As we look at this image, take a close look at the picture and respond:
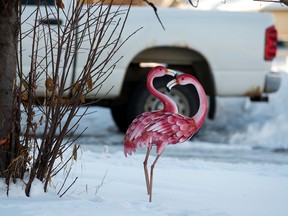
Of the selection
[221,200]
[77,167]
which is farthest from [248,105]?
[221,200]

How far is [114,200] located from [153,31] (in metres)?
4.38

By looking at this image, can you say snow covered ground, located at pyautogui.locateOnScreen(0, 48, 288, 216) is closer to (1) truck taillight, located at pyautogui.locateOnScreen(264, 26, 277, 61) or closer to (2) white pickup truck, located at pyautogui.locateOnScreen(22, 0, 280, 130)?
(2) white pickup truck, located at pyautogui.locateOnScreen(22, 0, 280, 130)

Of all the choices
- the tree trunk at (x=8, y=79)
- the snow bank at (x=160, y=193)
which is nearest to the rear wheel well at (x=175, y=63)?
the snow bank at (x=160, y=193)

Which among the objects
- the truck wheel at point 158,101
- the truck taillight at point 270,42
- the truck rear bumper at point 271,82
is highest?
the truck taillight at point 270,42

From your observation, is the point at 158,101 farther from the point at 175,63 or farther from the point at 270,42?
the point at 270,42

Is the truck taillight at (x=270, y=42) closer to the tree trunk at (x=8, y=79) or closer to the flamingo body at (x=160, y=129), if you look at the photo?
the flamingo body at (x=160, y=129)

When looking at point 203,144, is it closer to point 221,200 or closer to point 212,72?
point 212,72

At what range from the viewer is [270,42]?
8.60m

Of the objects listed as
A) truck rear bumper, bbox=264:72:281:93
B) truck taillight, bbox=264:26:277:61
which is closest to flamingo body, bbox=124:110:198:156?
truck taillight, bbox=264:26:277:61

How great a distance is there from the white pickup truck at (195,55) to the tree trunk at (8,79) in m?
3.90

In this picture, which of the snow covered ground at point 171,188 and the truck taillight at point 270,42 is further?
the truck taillight at point 270,42

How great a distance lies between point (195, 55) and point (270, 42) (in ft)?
2.77

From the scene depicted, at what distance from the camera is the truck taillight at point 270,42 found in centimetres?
855

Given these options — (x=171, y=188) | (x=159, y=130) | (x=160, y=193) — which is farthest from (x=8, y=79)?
(x=171, y=188)
